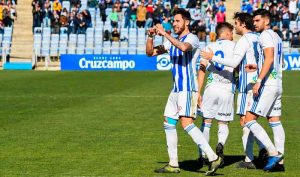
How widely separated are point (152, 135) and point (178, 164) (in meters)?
3.62

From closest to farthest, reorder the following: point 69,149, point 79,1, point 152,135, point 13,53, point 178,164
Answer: point 178,164 → point 69,149 → point 152,135 → point 13,53 → point 79,1

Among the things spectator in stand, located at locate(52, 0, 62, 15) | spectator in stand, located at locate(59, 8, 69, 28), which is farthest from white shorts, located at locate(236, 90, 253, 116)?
spectator in stand, located at locate(52, 0, 62, 15)

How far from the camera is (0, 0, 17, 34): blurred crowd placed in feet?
153

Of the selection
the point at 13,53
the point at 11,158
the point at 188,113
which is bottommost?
the point at 13,53

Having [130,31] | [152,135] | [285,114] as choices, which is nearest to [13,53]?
[130,31]

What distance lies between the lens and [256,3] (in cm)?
4609

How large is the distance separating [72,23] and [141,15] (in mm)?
4192

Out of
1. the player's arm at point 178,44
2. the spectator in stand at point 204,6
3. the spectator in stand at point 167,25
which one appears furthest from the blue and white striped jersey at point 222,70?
the spectator in stand at point 204,6

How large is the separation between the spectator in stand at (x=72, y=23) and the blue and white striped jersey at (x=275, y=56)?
1387 inches

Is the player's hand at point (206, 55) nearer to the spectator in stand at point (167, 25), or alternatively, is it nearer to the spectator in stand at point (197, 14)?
the spectator in stand at point (167, 25)

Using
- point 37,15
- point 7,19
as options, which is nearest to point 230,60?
point 37,15

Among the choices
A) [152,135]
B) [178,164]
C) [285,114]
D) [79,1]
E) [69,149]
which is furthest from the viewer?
[79,1]

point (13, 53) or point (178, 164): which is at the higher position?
point (178, 164)

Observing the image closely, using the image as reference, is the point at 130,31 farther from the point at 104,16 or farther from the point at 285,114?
the point at 285,114
